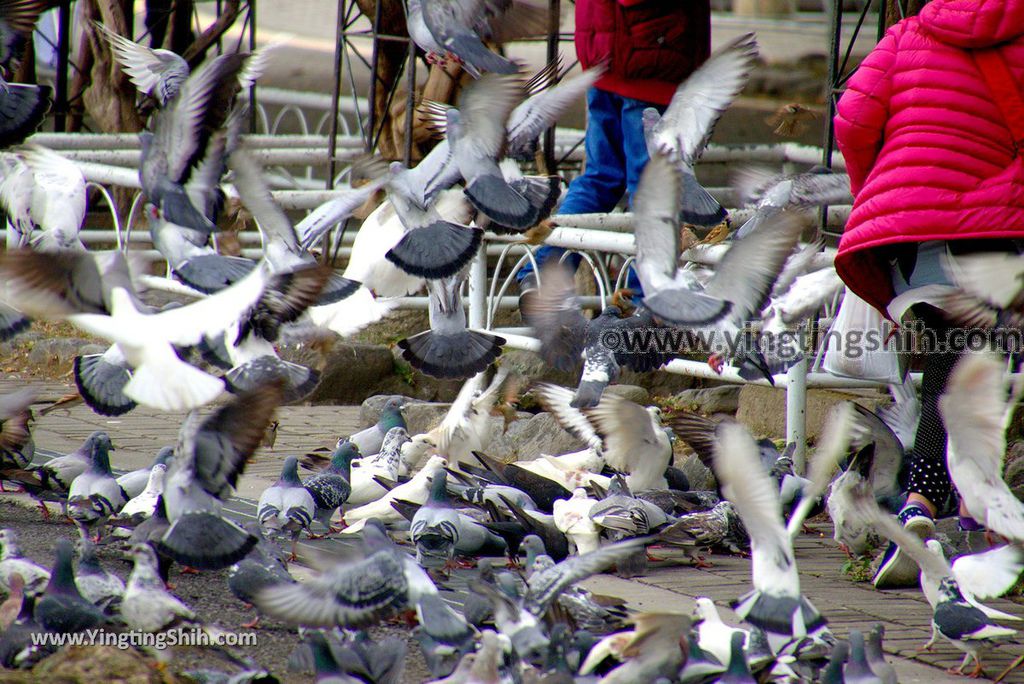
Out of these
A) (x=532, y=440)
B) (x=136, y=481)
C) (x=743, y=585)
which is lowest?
(x=532, y=440)

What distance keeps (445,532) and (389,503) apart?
0.67 meters

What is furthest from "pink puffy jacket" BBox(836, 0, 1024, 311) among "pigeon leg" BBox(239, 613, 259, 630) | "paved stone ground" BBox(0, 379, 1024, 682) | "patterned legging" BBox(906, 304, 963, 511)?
"pigeon leg" BBox(239, 613, 259, 630)

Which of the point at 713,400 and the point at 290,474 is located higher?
the point at 290,474

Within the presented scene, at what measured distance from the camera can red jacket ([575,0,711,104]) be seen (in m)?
6.05

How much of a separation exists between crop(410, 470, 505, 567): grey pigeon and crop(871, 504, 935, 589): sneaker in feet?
4.23

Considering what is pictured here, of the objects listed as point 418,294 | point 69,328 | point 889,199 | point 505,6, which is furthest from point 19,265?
point 69,328

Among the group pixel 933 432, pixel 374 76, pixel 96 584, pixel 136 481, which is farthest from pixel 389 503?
pixel 374 76

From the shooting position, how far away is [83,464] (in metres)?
5.39

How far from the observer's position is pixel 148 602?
12.4ft

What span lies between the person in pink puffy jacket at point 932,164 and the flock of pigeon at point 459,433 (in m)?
0.16

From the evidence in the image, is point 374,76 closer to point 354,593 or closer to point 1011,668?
point 354,593

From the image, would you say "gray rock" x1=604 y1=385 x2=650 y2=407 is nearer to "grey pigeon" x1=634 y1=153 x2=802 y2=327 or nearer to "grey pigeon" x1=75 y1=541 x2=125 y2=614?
"grey pigeon" x1=634 y1=153 x2=802 y2=327

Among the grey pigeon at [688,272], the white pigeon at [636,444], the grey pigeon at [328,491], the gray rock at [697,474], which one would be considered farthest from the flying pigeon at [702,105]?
the grey pigeon at [328,491]

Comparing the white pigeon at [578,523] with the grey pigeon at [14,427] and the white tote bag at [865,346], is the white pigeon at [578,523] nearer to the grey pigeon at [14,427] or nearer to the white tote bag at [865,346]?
the white tote bag at [865,346]
